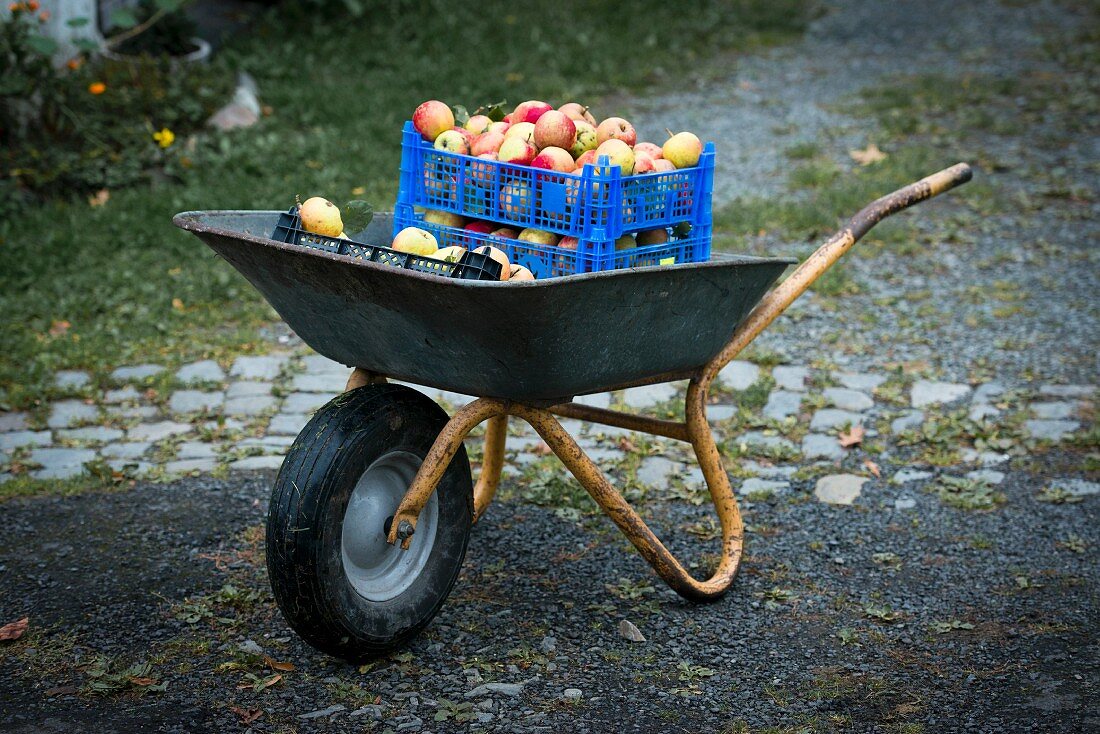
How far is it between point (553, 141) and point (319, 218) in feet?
1.98

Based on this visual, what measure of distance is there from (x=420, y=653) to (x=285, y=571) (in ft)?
1.65

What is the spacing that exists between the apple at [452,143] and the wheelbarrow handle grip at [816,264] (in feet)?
2.88

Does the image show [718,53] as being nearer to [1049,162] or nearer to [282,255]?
[1049,162]

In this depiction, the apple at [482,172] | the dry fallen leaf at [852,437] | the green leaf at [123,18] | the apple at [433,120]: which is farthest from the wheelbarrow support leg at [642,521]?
the green leaf at [123,18]

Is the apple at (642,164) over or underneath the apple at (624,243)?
over

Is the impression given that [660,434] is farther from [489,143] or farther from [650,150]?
[489,143]

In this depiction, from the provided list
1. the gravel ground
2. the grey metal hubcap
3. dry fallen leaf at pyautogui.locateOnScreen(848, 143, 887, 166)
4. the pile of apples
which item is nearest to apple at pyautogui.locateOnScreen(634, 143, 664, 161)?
the pile of apples

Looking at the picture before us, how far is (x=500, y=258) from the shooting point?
265 centimetres

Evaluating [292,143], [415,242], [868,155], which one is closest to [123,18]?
[292,143]

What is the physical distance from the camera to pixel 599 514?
3811 mm

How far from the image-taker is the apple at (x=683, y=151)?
2957 millimetres

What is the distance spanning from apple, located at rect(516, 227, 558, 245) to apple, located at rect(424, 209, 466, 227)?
22cm

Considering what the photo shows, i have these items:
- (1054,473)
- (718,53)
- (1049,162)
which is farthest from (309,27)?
(1054,473)

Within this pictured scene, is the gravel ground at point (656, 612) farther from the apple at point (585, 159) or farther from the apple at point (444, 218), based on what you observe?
the apple at point (585, 159)
